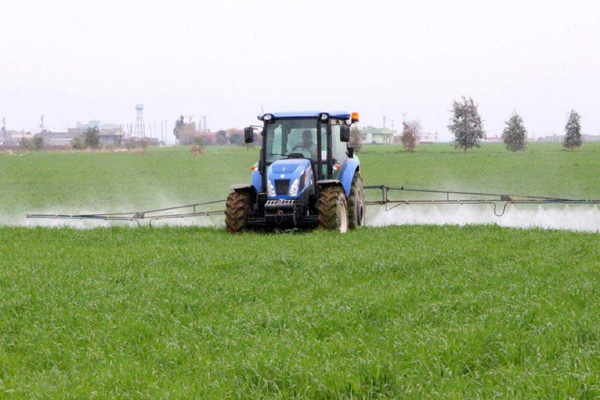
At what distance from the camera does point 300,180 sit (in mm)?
17203

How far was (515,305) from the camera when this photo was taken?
29.7 feet

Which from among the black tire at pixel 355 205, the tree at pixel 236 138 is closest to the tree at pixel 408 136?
the tree at pixel 236 138

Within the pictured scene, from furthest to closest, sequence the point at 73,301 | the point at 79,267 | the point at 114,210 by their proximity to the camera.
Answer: the point at 114,210, the point at 79,267, the point at 73,301

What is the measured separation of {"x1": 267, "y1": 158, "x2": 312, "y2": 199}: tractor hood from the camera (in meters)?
17.2

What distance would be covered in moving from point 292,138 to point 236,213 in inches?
97.2

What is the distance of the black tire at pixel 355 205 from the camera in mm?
18672

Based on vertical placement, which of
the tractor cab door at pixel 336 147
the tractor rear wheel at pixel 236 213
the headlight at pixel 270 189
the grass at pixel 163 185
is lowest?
the grass at pixel 163 185

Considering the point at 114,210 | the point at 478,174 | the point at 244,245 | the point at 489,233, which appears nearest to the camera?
the point at 244,245

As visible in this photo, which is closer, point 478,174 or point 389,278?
point 389,278

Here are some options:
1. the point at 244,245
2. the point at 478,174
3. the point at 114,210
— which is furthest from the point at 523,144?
the point at 244,245

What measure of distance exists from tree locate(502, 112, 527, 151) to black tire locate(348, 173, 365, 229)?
343ft

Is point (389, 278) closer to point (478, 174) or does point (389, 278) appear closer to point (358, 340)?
point (358, 340)

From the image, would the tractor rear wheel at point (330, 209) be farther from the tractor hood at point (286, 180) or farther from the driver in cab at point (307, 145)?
the driver in cab at point (307, 145)

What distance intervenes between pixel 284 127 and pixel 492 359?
39.4 feet
